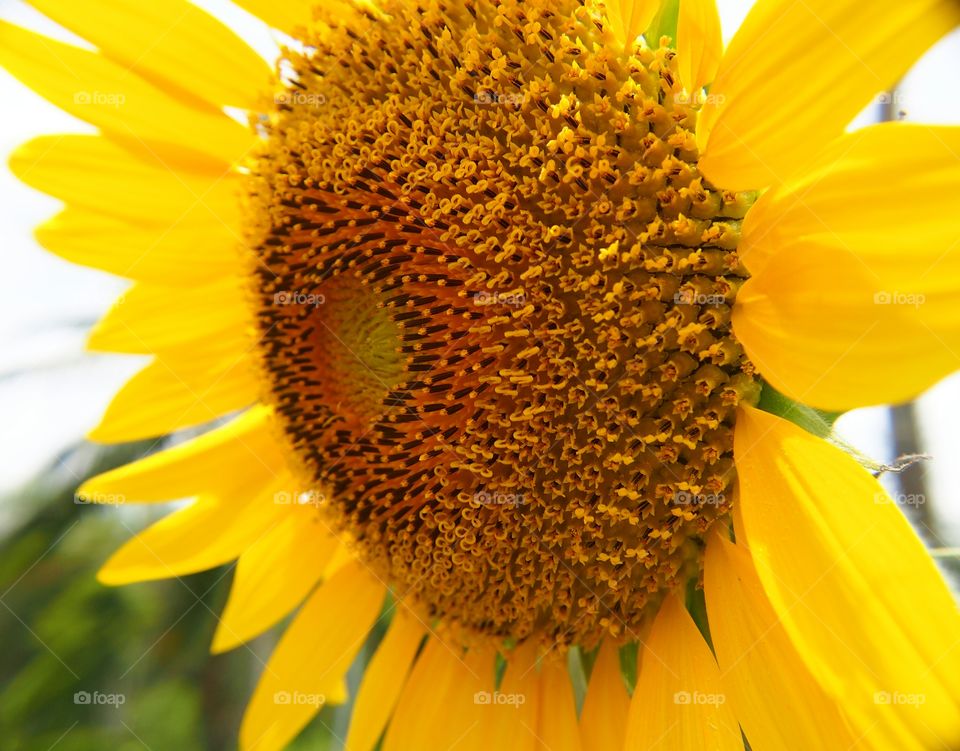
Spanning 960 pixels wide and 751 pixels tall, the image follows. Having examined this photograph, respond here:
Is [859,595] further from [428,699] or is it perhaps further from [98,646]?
[98,646]

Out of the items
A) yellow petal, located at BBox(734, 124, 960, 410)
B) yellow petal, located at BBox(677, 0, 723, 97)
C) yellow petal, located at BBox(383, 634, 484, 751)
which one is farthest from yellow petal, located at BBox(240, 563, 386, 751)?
yellow petal, located at BBox(677, 0, 723, 97)

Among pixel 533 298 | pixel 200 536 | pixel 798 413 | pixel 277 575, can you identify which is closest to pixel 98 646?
pixel 200 536

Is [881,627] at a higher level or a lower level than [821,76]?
lower

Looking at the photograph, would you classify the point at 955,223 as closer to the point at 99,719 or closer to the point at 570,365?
the point at 570,365

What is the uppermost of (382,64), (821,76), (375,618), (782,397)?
(382,64)

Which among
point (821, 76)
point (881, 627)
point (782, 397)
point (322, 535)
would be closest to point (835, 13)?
point (821, 76)

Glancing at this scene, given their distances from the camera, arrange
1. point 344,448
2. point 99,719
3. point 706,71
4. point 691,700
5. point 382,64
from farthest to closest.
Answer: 1. point 99,719
2. point 344,448
3. point 382,64
4. point 691,700
5. point 706,71

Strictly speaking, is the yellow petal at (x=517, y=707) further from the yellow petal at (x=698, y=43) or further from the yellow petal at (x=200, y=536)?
the yellow petal at (x=698, y=43)

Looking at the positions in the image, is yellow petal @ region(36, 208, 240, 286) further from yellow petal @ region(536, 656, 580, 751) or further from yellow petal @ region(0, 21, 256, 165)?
yellow petal @ region(536, 656, 580, 751)
